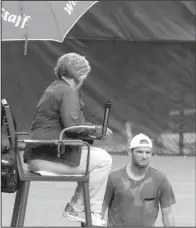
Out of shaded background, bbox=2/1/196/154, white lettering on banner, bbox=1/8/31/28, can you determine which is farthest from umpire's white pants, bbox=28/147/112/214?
shaded background, bbox=2/1/196/154

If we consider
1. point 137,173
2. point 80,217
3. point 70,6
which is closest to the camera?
point 137,173

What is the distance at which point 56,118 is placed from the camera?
6.10m

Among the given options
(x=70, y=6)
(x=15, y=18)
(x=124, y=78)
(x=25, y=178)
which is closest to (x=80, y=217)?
(x=25, y=178)

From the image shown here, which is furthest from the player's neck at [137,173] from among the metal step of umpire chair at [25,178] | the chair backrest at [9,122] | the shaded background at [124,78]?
the shaded background at [124,78]

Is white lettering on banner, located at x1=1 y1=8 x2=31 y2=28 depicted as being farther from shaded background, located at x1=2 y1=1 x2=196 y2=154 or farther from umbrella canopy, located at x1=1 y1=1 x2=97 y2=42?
shaded background, located at x1=2 y1=1 x2=196 y2=154

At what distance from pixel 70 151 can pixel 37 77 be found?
6677 millimetres

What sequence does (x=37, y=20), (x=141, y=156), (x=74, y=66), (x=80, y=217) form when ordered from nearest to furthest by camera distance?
1. (x=141, y=156)
2. (x=74, y=66)
3. (x=80, y=217)
4. (x=37, y=20)

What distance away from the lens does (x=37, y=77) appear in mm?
12625

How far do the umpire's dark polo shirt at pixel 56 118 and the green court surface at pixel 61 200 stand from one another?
1.74 m

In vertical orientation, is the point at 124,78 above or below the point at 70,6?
below

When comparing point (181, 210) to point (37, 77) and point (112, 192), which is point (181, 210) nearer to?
point (112, 192)

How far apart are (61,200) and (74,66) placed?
3.18 meters

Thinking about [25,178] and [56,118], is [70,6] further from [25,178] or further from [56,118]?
[25,178]

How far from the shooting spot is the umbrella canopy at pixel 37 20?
8312 mm
